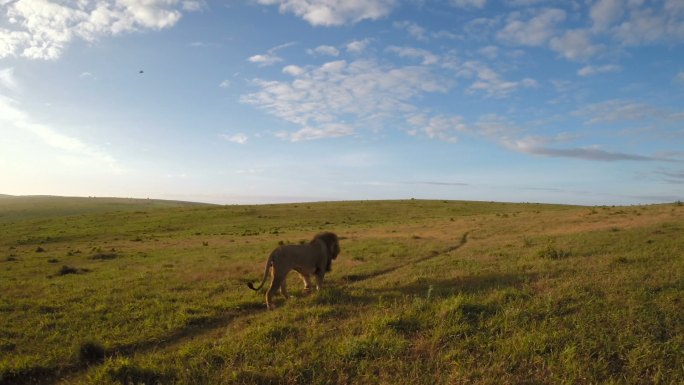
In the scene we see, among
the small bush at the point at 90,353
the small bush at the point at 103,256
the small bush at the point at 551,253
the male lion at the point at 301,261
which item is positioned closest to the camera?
the small bush at the point at 90,353

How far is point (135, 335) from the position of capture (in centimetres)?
953

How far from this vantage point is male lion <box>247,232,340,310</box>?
1159 cm

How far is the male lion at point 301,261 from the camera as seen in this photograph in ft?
38.0

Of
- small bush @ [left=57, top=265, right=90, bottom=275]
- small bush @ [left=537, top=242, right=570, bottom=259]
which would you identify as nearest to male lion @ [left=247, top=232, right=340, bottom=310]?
small bush @ [left=537, top=242, right=570, bottom=259]

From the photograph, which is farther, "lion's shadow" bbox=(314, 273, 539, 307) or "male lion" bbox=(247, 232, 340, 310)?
"male lion" bbox=(247, 232, 340, 310)

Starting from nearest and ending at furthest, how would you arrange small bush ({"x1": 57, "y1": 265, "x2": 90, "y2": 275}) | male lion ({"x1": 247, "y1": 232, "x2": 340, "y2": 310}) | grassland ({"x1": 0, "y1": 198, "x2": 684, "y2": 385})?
grassland ({"x1": 0, "y1": 198, "x2": 684, "y2": 385})
male lion ({"x1": 247, "y1": 232, "x2": 340, "y2": 310})
small bush ({"x1": 57, "y1": 265, "x2": 90, "y2": 275})

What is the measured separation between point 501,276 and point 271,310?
7.20 meters

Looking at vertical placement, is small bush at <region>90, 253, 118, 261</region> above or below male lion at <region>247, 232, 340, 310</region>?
below

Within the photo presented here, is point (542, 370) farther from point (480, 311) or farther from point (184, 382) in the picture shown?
point (184, 382)

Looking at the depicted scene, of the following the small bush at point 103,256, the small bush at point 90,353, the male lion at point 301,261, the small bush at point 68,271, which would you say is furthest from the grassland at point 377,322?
the small bush at point 103,256

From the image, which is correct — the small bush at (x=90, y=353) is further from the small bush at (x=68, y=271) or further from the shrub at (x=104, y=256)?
the shrub at (x=104, y=256)

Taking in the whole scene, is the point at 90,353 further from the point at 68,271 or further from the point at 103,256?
the point at 103,256

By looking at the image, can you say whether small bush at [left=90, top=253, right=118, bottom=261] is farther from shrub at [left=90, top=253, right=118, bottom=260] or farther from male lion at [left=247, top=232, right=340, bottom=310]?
male lion at [left=247, top=232, right=340, bottom=310]

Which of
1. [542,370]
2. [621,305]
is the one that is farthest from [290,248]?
[621,305]
